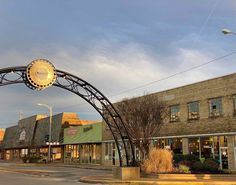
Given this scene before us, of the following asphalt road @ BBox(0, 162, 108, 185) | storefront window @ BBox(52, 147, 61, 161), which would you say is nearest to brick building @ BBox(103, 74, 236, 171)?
asphalt road @ BBox(0, 162, 108, 185)

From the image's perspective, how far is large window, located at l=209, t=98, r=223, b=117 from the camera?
1395 inches

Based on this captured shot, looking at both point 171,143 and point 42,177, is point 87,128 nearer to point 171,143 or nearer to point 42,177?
point 171,143

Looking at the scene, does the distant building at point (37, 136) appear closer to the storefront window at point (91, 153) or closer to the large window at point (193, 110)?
the storefront window at point (91, 153)

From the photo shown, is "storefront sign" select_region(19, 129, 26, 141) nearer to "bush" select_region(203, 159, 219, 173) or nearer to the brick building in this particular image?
the brick building

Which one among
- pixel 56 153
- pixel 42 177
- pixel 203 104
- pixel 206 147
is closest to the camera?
pixel 42 177

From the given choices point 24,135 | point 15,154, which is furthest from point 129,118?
point 15,154

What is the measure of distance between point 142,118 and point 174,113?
22.7ft

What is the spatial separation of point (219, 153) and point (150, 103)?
25.7 feet

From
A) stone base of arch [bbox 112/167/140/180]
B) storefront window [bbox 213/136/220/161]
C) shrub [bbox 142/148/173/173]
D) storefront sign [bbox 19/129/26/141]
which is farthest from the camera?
storefront sign [bbox 19/129/26/141]

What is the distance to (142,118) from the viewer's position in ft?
116

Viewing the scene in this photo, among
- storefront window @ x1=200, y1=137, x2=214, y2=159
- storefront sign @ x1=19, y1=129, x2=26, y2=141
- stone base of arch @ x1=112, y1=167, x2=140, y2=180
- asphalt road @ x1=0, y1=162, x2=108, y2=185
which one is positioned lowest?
asphalt road @ x1=0, y1=162, x2=108, y2=185

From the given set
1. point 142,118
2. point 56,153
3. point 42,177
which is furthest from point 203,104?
point 56,153

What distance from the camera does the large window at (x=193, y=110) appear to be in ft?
125

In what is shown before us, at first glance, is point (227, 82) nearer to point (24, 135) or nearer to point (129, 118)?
point (129, 118)
